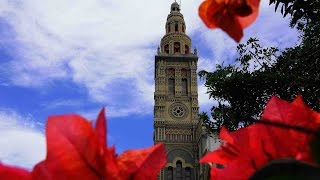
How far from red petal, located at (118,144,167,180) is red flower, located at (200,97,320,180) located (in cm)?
6

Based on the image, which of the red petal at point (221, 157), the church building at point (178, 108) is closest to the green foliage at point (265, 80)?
the red petal at point (221, 157)

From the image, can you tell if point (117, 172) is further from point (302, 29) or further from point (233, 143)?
point (302, 29)

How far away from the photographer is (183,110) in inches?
1243

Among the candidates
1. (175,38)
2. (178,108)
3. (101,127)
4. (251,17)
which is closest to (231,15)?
(251,17)

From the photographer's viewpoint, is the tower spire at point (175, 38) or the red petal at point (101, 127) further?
the tower spire at point (175, 38)

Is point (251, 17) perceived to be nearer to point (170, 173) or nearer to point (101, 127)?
point (101, 127)

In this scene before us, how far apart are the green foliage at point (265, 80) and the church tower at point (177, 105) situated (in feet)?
61.0

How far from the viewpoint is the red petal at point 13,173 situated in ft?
1.10

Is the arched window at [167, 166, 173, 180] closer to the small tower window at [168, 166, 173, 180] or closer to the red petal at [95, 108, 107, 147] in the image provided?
the small tower window at [168, 166, 173, 180]

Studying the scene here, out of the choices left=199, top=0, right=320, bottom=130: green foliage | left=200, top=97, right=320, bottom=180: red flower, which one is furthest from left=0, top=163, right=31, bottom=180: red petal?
left=199, top=0, right=320, bottom=130: green foliage

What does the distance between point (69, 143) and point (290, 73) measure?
9.66 m

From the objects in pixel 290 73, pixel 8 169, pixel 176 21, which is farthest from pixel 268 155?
pixel 176 21

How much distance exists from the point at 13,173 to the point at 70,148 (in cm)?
5

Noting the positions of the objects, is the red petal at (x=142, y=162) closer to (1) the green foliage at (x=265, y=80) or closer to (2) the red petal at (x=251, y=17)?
(2) the red petal at (x=251, y=17)
